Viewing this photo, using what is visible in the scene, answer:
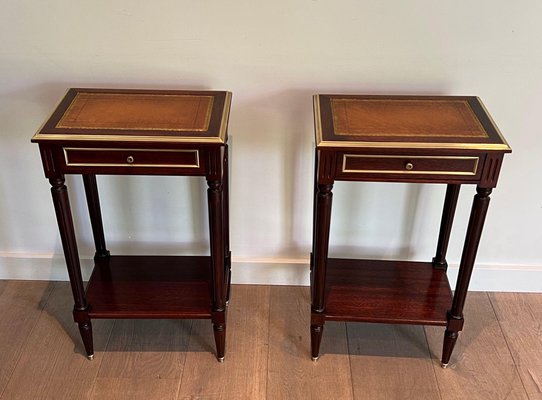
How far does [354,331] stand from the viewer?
6.31ft

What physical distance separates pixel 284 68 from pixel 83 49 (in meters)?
0.59

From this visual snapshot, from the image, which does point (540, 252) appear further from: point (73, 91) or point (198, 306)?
point (73, 91)

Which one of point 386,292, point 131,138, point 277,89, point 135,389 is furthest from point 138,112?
point 386,292

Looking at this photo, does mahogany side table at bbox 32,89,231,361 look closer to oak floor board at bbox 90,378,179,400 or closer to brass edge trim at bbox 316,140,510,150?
oak floor board at bbox 90,378,179,400

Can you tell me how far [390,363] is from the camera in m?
1.81

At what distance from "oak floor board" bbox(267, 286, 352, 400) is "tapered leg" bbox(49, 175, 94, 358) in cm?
58

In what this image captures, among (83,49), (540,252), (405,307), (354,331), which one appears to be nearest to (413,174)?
(405,307)

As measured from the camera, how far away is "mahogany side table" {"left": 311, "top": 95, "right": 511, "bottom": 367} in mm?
1388

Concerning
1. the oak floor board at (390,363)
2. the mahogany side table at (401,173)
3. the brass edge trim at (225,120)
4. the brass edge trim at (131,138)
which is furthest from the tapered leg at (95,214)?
the oak floor board at (390,363)

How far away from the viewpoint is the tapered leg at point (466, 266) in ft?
Result: 4.87

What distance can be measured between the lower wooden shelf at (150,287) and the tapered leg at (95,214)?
41mm

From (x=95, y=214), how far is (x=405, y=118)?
40.5 inches

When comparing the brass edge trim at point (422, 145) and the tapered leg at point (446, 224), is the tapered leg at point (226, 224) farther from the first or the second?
the tapered leg at point (446, 224)

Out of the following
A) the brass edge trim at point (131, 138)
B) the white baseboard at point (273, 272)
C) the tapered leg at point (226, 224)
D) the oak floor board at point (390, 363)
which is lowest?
the oak floor board at point (390, 363)
